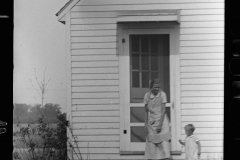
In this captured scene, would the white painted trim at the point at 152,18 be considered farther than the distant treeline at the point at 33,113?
No

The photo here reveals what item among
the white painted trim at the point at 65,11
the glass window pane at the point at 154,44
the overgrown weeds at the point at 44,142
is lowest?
the overgrown weeds at the point at 44,142

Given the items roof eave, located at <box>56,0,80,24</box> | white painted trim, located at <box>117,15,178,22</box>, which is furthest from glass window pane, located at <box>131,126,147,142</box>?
roof eave, located at <box>56,0,80,24</box>

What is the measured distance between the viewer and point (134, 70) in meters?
2.00

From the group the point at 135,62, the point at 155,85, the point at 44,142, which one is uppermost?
the point at 135,62

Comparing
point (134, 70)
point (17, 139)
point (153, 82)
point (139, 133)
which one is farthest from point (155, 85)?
point (17, 139)

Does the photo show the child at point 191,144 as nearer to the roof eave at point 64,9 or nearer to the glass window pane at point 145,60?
the glass window pane at point 145,60

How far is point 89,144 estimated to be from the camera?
78.5 inches

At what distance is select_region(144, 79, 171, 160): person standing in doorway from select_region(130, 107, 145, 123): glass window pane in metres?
0.02

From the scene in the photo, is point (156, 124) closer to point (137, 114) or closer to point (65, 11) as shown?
point (137, 114)

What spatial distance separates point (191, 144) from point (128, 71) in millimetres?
442

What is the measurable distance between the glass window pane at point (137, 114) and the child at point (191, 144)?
21cm

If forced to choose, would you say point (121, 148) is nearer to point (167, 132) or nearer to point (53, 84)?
point (167, 132)

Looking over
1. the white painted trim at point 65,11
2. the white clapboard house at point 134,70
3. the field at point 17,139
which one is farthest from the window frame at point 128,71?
the field at point 17,139

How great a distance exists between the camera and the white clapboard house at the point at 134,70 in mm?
1948
